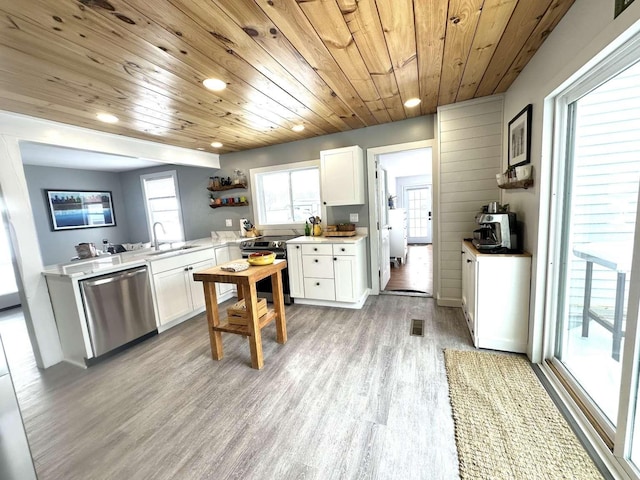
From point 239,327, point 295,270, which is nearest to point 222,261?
point 295,270

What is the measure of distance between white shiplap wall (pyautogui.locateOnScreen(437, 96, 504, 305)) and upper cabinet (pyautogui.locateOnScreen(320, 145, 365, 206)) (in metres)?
0.98

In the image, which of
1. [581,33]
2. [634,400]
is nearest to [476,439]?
[634,400]

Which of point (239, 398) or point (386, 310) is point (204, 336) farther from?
point (386, 310)

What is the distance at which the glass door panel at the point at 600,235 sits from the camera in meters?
1.33

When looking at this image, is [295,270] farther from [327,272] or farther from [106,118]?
[106,118]

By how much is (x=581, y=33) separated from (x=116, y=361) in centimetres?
417

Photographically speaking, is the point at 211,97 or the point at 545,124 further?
the point at 211,97

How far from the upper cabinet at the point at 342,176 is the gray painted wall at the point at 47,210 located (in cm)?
469

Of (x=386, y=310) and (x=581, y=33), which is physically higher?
(x=581, y=33)

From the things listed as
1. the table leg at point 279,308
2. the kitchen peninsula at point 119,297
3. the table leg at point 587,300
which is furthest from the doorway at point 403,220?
the kitchen peninsula at point 119,297

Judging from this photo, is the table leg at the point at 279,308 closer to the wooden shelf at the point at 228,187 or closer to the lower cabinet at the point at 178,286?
the lower cabinet at the point at 178,286

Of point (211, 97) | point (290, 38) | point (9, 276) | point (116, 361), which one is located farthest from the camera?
point (9, 276)

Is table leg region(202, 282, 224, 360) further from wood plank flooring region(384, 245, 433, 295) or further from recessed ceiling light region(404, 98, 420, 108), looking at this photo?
recessed ceiling light region(404, 98, 420, 108)

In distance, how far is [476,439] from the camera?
146cm
